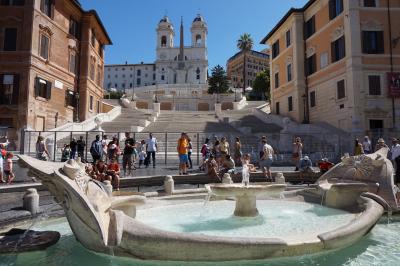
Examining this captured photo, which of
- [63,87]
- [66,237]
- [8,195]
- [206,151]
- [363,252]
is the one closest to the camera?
[363,252]

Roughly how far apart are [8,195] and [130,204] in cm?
577

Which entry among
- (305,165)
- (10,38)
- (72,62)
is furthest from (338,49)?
(10,38)

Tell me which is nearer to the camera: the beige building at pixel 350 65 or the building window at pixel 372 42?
the beige building at pixel 350 65

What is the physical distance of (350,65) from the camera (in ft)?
77.1

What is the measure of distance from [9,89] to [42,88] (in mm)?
2461

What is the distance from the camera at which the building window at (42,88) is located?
26.5m

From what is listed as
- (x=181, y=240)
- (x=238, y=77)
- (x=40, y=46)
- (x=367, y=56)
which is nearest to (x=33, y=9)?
(x=40, y=46)

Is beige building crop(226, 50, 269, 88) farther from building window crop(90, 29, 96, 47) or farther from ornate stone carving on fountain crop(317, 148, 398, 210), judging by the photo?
ornate stone carving on fountain crop(317, 148, 398, 210)

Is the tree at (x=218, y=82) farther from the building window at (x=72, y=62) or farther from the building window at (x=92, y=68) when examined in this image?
the building window at (x=72, y=62)

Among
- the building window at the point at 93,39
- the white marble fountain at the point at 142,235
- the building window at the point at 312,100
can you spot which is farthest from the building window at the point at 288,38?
the white marble fountain at the point at 142,235

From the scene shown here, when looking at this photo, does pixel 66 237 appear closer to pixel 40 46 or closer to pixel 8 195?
pixel 8 195

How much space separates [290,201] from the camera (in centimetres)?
838

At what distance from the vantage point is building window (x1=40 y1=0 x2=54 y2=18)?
27.5m

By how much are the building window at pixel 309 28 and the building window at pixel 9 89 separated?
2510 centimetres
